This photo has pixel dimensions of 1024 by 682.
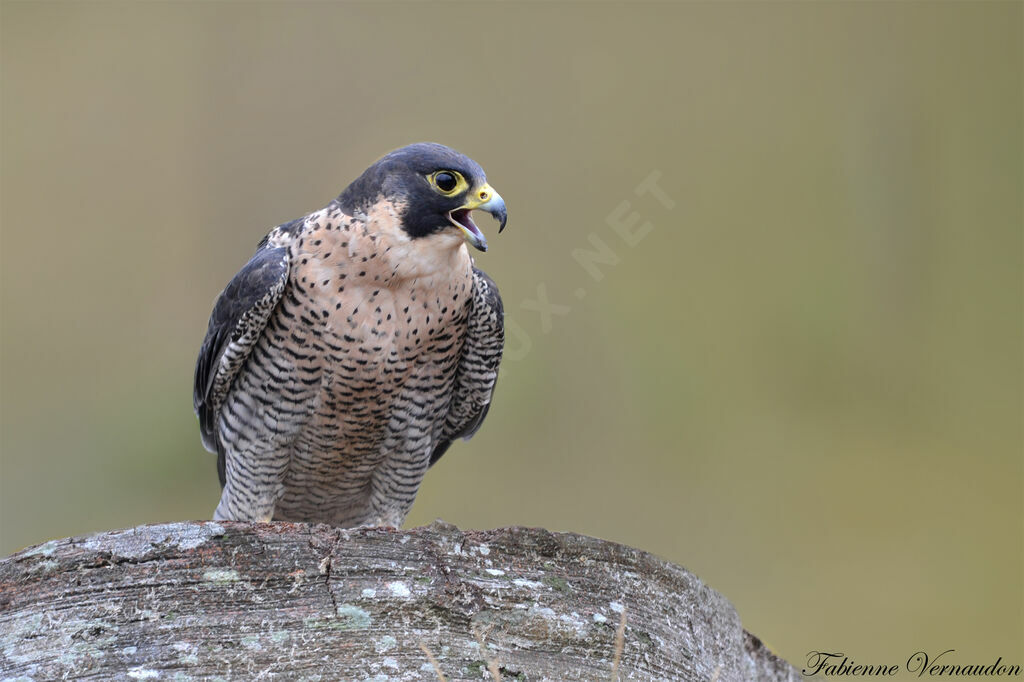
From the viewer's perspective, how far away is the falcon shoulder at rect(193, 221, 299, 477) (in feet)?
9.54

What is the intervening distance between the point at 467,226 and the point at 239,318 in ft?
2.31

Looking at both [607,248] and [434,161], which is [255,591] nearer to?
[434,161]

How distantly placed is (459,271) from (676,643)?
4.09 feet

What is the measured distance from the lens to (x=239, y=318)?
9.66 ft

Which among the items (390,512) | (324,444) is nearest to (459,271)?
(324,444)

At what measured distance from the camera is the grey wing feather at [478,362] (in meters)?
3.14

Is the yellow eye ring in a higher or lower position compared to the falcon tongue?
higher

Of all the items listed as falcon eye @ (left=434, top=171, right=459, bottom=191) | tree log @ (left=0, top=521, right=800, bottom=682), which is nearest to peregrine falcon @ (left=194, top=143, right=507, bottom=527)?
falcon eye @ (left=434, top=171, right=459, bottom=191)

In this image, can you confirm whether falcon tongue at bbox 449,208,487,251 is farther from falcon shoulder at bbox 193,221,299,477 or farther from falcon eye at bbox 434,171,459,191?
falcon shoulder at bbox 193,221,299,477

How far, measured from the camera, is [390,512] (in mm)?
3463

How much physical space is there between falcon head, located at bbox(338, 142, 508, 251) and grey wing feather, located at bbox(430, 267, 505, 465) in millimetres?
328

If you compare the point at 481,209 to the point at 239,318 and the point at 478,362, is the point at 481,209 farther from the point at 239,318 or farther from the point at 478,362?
the point at 239,318

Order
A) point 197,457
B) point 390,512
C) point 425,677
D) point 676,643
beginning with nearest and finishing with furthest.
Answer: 1. point 425,677
2. point 676,643
3. point 390,512
4. point 197,457

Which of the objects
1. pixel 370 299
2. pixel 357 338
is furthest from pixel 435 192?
pixel 357 338
